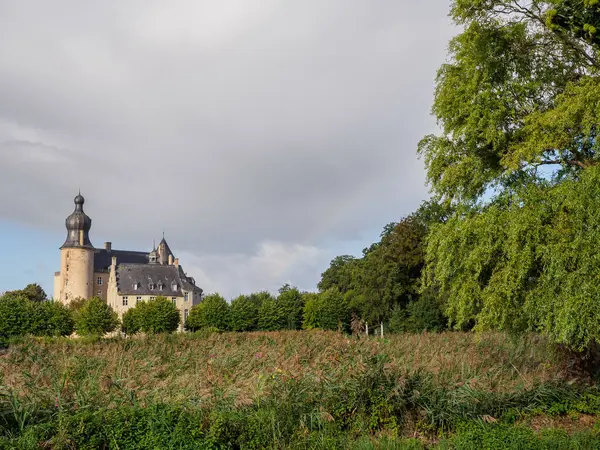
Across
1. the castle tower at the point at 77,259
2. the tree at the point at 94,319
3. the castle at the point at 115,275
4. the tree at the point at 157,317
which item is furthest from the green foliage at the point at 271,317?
the castle tower at the point at 77,259

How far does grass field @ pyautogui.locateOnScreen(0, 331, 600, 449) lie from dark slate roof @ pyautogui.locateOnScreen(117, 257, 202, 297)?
7034 centimetres

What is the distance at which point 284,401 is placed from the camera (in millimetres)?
8859

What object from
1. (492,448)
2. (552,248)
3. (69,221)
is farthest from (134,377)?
(69,221)

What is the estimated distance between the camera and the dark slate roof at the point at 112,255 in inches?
3706

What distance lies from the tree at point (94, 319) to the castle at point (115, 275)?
21.8 metres

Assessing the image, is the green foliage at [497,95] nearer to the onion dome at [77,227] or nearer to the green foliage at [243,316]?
the green foliage at [243,316]

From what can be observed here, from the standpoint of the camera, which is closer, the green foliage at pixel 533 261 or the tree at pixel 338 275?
the green foliage at pixel 533 261

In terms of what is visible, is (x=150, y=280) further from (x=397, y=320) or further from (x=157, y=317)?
(x=397, y=320)

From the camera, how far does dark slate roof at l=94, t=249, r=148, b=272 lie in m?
94.1

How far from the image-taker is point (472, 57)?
15.5 m

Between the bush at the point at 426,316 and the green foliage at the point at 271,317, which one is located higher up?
the green foliage at the point at 271,317

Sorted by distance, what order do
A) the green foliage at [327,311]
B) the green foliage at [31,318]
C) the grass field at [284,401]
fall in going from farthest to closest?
the green foliage at [31,318] < the green foliage at [327,311] < the grass field at [284,401]

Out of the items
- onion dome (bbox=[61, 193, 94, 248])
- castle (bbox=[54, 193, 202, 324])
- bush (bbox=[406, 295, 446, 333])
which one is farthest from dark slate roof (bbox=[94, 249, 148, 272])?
bush (bbox=[406, 295, 446, 333])

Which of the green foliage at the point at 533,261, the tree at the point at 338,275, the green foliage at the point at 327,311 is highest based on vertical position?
the tree at the point at 338,275
